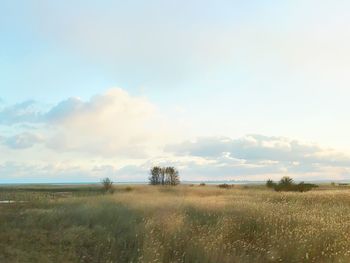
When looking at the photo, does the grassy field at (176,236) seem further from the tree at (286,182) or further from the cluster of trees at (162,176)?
the cluster of trees at (162,176)

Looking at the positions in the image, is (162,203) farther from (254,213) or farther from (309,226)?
(309,226)

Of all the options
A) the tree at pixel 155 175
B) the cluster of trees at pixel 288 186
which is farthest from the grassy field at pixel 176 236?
the tree at pixel 155 175

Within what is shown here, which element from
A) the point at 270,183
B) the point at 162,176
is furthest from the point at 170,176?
the point at 270,183

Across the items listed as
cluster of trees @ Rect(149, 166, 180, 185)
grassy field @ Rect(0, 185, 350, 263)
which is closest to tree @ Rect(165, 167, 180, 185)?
cluster of trees @ Rect(149, 166, 180, 185)

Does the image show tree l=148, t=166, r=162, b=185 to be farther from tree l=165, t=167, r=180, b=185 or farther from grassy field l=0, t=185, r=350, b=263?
grassy field l=0, t=185, r=350, b=263

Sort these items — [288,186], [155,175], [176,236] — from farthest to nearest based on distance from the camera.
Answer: [155,175]
[288,186]
[176,236]

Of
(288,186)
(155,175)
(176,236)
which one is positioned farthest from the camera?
(155,175)

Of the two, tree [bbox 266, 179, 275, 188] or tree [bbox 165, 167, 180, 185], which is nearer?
tree [bbox 266, 179, 275, 188]

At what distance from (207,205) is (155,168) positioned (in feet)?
210

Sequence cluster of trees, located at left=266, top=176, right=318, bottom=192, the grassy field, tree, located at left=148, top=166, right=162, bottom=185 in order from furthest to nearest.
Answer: tree, located at left=148, top=166, right=162, bottom=185
cluster of trees, located at left=266, top=176, right=318, bottom=192
the grassy field

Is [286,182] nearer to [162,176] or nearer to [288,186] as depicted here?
[288,186]

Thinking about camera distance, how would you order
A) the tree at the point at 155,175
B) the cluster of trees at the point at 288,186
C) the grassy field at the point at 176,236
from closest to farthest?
the grassy field at the point at 176,236, the cluster of trees at the point at 288,186, the tree at the point at 155,175

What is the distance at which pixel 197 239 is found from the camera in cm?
1302

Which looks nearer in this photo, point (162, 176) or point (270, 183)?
point (270, 183)
